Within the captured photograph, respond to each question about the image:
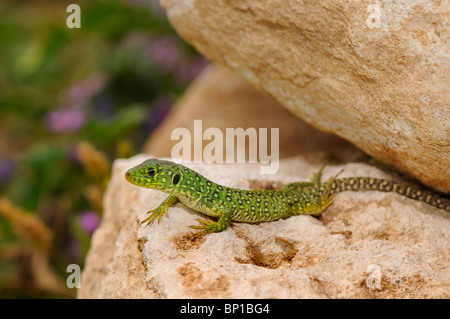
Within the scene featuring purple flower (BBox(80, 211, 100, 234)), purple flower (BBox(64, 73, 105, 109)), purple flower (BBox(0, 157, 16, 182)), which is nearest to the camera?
purple flower (BBox(80, 211, 100, 234))

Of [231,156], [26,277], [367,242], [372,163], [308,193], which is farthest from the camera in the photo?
[26,277]

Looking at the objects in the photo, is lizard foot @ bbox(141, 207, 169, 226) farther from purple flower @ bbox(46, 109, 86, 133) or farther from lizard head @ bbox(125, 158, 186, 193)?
purple flower @ bbox(46, 109, 86, 133)

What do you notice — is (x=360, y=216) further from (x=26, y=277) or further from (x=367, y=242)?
(x=26, y=277)

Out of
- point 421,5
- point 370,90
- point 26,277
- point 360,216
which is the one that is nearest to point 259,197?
point 360,216

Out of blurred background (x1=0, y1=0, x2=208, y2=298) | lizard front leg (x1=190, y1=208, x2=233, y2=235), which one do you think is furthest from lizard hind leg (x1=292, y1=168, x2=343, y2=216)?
blurred background (x1=0, y1=0, x2=208, y2=298)

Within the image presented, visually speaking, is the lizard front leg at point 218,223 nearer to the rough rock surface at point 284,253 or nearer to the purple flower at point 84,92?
the rough rock surface at point 284,253

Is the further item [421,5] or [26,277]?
[26,277]
